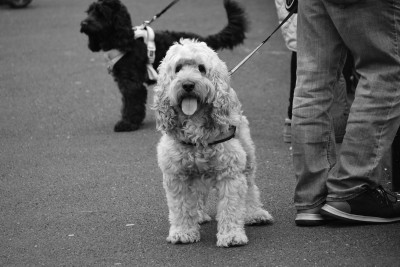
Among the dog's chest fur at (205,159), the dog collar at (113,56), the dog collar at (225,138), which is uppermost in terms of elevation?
the dog collar at (225,138)

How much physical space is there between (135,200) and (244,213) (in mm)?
1259

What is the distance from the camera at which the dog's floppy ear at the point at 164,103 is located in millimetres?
4555

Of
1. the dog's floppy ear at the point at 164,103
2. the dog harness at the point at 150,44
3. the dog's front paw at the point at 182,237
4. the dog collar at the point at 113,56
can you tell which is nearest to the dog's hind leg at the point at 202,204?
the dog's front paw at the point at 182,237

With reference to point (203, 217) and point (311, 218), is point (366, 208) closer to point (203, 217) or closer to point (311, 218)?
point (311, 218)

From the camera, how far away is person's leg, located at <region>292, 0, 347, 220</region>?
4.74 meters

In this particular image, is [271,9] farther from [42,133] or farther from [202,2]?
[42,133]

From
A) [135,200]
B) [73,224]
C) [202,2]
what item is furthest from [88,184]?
[202,2]

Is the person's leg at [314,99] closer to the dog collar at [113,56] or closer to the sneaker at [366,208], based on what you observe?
the sneaker at [366,208]

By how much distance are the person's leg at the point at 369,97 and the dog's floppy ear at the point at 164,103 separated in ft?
3.40

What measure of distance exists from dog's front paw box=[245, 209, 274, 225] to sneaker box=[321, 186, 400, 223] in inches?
15.0

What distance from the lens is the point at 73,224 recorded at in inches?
204

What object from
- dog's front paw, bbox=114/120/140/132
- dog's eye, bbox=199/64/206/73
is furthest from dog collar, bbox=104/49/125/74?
dog's eye, bbox=199/64/206/73

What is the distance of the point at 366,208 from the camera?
472cm

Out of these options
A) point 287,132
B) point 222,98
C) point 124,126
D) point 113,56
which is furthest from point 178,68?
point 113,56
